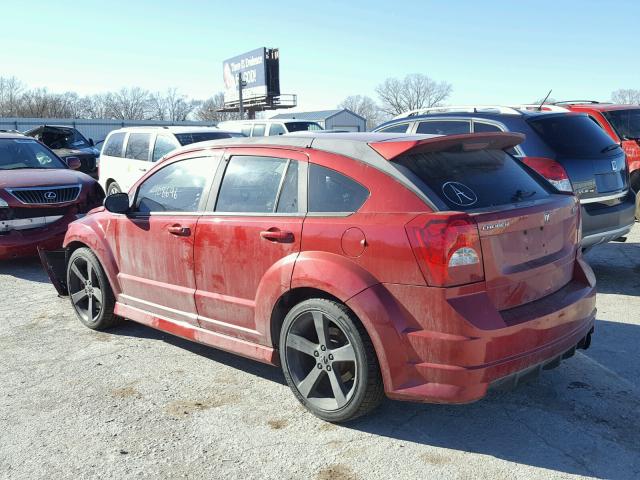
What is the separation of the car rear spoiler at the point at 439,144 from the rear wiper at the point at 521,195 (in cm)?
36

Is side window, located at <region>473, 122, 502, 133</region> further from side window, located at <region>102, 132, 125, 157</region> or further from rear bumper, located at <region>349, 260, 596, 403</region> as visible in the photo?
side window, located at <region>102, 132, 125, 157</region>

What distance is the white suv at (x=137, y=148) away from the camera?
10470 mm

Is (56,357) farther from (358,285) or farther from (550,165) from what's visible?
(550,165)

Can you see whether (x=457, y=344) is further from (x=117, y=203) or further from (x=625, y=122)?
(x=625, y=122)

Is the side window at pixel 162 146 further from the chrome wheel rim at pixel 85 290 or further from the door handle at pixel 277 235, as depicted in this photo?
the door handle at pixel 277 235

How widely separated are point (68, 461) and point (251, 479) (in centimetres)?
102

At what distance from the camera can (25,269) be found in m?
7.86

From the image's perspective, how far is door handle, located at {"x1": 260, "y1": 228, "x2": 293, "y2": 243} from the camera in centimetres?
356

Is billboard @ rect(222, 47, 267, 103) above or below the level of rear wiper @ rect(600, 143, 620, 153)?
above

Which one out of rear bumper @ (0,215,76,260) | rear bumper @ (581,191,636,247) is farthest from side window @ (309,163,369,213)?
rear bumper @ (0,215,76,260)

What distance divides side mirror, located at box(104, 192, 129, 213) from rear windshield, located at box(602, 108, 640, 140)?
8119mm

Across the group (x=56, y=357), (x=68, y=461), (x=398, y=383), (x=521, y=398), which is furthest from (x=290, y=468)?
(x=56, y=357)

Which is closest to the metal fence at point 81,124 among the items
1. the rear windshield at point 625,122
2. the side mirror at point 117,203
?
the rear windshield at point 625,122

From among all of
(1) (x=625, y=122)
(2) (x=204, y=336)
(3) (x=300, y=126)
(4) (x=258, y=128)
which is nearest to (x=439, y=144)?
(2) (x=204, y=336)
